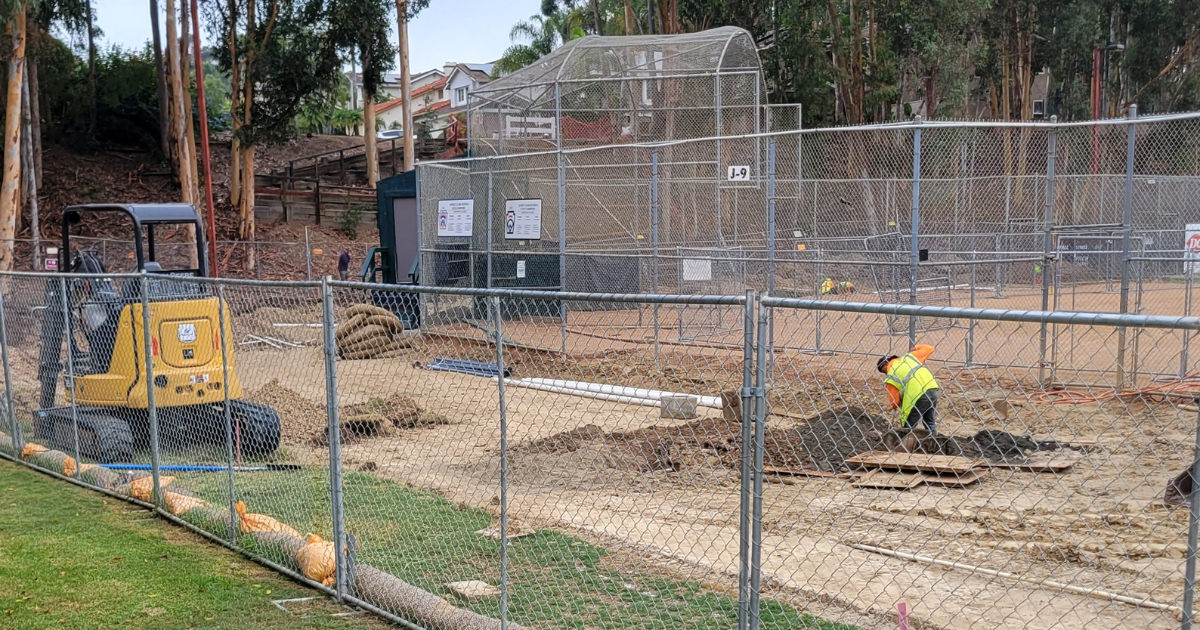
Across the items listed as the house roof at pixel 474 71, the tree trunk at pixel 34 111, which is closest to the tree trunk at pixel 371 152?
the tree trunk at pixel 34 111

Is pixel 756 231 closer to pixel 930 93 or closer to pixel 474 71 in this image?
pixel 930 93

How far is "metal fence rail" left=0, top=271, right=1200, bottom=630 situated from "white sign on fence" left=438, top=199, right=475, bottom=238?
15.6ft

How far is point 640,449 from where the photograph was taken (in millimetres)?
8258

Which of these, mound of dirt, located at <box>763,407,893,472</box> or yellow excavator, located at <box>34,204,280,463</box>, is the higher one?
yellow excavator, located at <box>34,204,280,463</box>

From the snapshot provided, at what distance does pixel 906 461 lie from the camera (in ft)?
24.4

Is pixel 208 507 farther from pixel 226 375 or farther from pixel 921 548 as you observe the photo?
pixel 921 548

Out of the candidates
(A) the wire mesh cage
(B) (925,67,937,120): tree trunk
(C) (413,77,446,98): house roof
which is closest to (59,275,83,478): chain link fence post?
(A) the wire mesh cage

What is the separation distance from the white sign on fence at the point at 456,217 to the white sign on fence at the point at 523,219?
97 centimetres

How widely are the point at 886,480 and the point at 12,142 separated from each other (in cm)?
2118

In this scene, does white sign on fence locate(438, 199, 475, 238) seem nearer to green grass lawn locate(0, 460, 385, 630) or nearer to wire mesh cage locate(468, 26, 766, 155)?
wire mesh cage locate(468, 26, 766, 155)

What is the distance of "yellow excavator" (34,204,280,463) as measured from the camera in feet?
28.7

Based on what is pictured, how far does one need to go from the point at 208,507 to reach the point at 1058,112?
138ft

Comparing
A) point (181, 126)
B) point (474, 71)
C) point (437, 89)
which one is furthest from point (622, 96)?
point (437, 89)

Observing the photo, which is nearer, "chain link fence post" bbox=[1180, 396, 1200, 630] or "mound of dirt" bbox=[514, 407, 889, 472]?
"chain link fence post" bbox=[1180, 396, 1200, 630]
